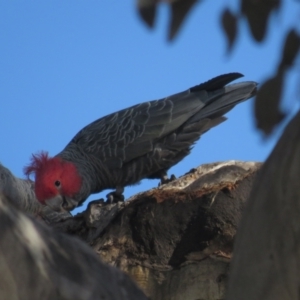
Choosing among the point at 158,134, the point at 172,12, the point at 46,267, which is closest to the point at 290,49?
the point at 172,12

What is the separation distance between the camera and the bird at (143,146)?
307 inches

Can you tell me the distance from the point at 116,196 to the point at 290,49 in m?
6.12

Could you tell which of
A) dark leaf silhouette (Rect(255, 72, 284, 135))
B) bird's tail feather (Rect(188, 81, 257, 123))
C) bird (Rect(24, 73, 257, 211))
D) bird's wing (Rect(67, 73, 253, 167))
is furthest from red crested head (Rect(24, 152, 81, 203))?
→ dark leaf silhouette (Rect(255, 72, 284, 135))

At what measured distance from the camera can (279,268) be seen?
6.15 feet

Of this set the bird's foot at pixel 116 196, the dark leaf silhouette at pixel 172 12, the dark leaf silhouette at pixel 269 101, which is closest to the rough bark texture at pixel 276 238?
the dark leaf silhouette at pixel 269 101

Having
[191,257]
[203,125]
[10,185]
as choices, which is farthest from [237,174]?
[10,185]

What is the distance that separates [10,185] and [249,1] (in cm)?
751

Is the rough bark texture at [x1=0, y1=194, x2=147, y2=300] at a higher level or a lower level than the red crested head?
lower

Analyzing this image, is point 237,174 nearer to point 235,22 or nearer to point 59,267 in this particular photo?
point 59,267

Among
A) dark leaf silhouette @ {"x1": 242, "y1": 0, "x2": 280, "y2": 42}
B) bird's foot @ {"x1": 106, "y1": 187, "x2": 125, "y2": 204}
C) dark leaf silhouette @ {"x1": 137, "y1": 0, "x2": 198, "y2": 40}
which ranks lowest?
dark leaf silhouette @ {"x1": 242, "y1": 0, "x2": 280, "y2": 42}

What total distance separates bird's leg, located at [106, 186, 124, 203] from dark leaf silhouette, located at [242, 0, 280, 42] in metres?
5.52

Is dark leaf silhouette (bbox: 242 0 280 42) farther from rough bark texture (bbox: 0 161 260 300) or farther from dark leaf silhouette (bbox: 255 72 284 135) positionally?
rough bark texture (bbox: 0 161 260 300)

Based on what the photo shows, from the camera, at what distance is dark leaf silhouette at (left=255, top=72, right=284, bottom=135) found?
1665mm

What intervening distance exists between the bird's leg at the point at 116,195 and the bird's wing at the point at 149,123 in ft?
0.94
